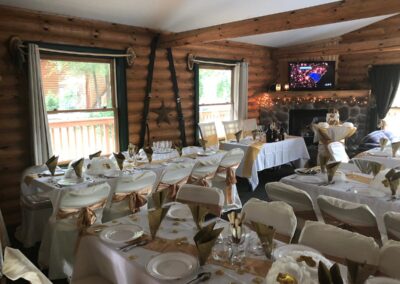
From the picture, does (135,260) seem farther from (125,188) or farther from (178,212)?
(125,188)

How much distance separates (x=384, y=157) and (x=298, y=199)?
2183 millimetres

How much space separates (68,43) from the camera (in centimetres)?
443

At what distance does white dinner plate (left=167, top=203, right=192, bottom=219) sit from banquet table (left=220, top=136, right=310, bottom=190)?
9.33 ft

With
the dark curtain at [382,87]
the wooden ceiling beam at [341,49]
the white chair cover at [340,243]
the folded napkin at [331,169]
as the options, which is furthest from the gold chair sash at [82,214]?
the dark curtain at [382,87]

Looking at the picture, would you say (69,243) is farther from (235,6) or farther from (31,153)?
(235,6)

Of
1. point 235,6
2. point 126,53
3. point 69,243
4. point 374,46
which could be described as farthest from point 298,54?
point 69,243

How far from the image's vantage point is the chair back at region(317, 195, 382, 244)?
219 cm

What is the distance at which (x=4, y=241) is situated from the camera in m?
3.09

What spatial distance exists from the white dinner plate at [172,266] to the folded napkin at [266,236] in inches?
14.0

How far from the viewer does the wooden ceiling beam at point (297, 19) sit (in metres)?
3.40

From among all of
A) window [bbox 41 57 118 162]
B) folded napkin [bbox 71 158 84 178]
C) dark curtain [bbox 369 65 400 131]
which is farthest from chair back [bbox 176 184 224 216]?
dark curtain [bbox 369 65 400 131]

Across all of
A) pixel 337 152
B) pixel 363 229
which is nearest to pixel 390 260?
pixel 363 229

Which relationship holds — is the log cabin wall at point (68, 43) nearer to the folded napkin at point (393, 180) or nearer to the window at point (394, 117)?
the folded napkin at point (393, 180)

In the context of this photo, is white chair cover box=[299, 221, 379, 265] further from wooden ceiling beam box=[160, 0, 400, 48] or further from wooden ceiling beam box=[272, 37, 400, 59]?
wooden ceiling beam box=[272, 37, 400, 59]
